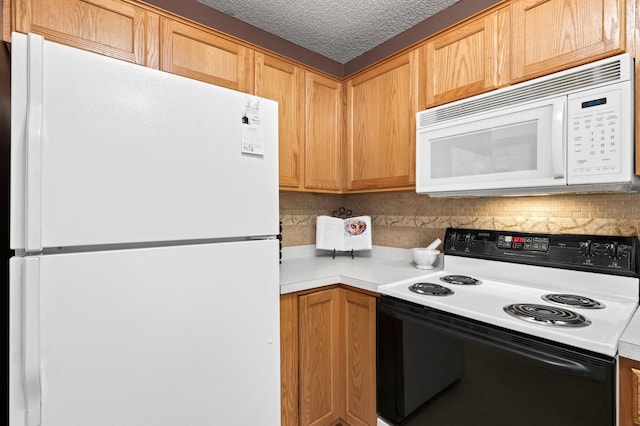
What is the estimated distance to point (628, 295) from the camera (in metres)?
1.24

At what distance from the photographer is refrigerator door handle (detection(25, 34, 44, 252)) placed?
2.49 ft

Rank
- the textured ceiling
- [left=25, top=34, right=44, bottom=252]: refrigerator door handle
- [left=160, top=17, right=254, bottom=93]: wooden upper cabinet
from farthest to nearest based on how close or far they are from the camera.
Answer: the textured ceiling
[left=160, top=17, right=254, bottom=93]: wooden upper cabinet
[left=25, top=34, right=44, bottom=252]: refrigerator door handle

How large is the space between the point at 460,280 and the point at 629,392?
2.50 feet

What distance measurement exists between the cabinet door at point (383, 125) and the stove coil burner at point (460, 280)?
1.79 feet

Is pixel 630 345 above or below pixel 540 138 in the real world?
below

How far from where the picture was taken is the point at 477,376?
115cm

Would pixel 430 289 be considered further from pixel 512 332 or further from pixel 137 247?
pixel 137 247

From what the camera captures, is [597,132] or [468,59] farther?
[468,59]

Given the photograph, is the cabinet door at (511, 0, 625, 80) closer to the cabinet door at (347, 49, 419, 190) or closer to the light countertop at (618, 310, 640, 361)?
the cabinet door at (347, 49, 419, 190)

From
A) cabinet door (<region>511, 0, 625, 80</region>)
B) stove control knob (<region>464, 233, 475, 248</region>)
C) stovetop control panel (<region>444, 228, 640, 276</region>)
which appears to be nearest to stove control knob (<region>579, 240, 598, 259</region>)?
stovetop control panel (<region>444, 228, 640, 276</region>)

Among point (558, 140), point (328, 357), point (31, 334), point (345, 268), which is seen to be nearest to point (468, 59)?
point (558, 140)

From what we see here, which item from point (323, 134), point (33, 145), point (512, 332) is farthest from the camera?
point (323, 134)

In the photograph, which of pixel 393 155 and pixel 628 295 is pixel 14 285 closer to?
pixel 393 155

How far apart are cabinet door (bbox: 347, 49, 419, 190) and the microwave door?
0.49 ft
